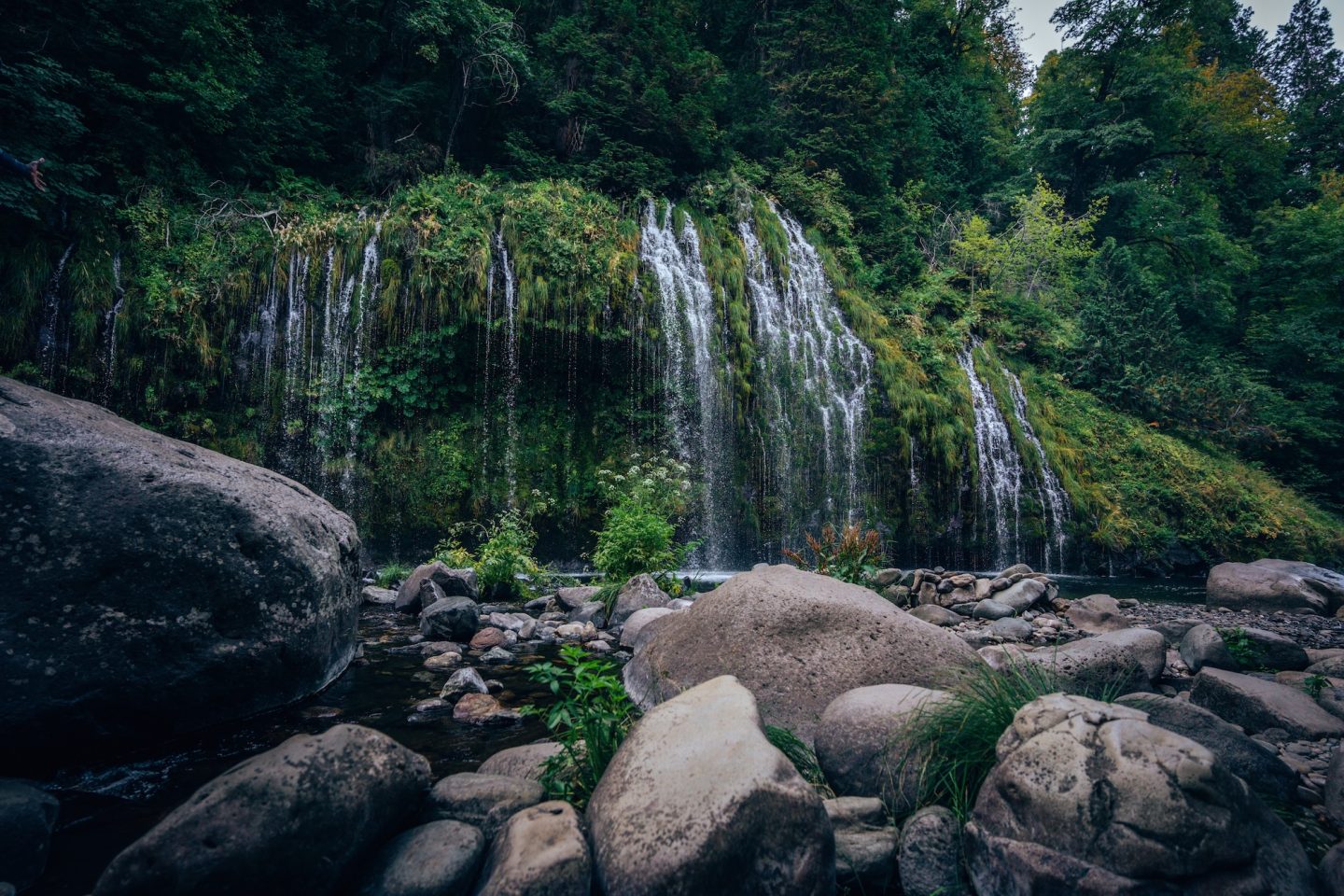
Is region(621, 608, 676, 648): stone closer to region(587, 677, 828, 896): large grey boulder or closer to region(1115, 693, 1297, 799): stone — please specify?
region(587, 677, 828, 896): large grey boulder

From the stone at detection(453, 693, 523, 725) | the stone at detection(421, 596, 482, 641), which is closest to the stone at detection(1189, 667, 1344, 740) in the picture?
the stone at detection(453, 693, 523, 725)

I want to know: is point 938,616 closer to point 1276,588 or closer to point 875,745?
point 875,745

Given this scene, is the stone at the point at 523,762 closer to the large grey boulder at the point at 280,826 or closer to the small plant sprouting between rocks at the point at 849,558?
the large grey boulder at the point at 280,826

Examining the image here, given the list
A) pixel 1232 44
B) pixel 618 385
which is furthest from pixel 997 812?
pixel 1232 44

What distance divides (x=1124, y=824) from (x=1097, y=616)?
22.5 feet

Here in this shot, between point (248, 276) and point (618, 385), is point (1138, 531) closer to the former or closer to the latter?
point (618, 385)

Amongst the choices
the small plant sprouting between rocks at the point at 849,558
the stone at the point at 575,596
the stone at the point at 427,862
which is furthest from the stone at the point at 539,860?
the small plant sprouting between rocks at the point at 849,558

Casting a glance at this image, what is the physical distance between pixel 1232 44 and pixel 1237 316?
18.4m

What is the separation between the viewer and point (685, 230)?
14453 millimetres

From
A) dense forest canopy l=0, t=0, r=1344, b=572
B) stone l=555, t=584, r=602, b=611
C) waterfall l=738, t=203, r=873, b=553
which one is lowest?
stone l=555, t=584, r=602, b=611

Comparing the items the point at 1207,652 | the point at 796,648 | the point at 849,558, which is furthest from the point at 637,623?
the point at 1207,652

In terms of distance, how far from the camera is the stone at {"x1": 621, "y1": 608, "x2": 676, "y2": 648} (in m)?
5.73

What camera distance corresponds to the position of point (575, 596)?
25.3 feet

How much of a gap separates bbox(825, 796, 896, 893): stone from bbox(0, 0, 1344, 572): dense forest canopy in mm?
11223
